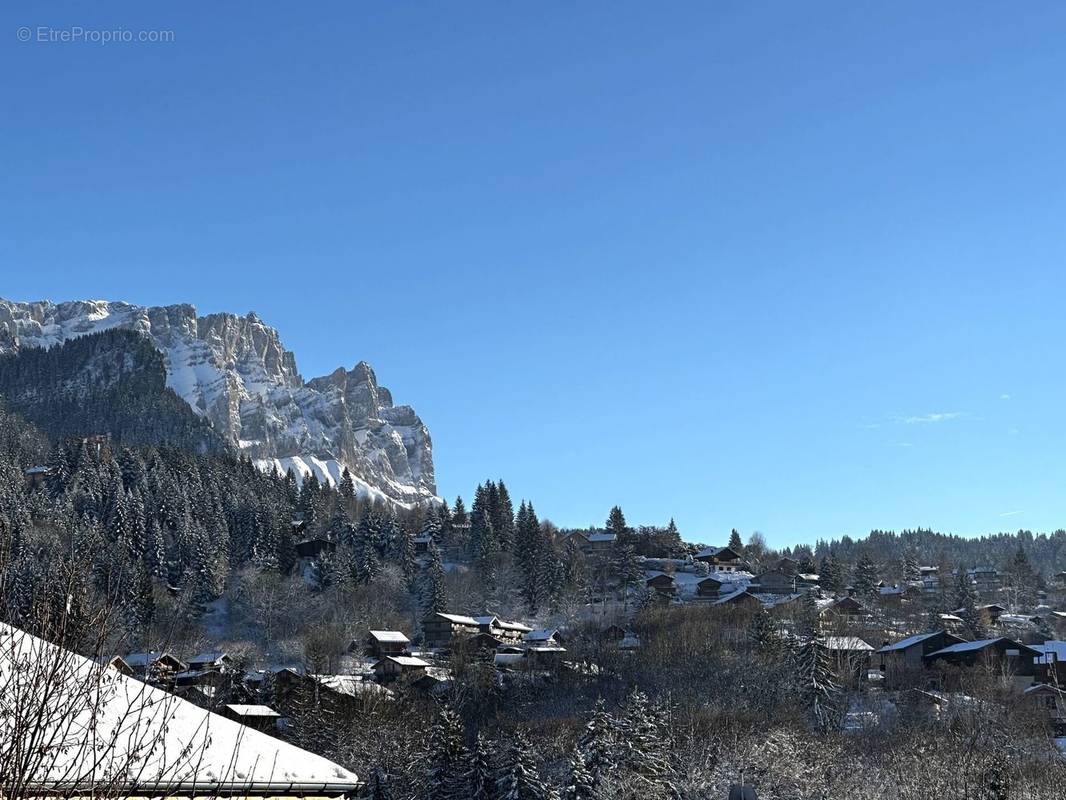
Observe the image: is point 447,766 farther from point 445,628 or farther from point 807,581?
point 807,581

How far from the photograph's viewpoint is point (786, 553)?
19638 cm

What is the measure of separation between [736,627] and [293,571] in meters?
50.9

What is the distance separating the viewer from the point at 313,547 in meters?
121

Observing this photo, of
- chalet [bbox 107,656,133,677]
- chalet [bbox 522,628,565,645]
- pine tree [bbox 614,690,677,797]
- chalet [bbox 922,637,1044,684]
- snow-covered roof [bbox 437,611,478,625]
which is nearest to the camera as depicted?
chalet [bbox 107,656,133,677]

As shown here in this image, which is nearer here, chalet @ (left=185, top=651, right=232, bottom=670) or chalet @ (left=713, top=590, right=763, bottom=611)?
chalet @ (left=185, top=651, right=232, bottom=670)

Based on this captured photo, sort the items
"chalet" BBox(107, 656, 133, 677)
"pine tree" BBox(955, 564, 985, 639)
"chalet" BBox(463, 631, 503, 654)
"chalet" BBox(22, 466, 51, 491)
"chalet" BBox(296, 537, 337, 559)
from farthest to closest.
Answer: "chalet" BBox(22, 466, 51, 491), "chalet" BBox(296, 537, 337, 559), "pine tree" BBox(955, 564, 985, 639), "chalet" BBox(463, 631, 503, 654), "chalet" BBox(107, 656, 133, 677)

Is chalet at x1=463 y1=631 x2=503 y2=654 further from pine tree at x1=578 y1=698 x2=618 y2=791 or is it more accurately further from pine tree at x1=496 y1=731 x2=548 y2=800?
pine tree at x1=496 y1=731 x2=548 y2=800

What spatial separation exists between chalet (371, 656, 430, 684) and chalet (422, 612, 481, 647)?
14119mm

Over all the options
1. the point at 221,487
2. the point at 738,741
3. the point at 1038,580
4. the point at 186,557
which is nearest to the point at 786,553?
the point at 1038,580

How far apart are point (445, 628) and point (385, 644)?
36.4 ft

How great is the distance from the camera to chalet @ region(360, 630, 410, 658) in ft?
288

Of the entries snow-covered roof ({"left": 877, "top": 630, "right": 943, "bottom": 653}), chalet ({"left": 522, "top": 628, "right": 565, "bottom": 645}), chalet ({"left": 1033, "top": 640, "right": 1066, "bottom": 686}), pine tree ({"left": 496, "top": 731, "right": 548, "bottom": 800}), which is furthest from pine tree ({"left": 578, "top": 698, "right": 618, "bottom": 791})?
chalet ({"left": 522, "top": 628, "right": 565, "bottom": 645})

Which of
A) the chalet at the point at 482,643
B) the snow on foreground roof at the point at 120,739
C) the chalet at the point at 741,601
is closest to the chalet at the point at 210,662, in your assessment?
the chalet at the point at 482,643

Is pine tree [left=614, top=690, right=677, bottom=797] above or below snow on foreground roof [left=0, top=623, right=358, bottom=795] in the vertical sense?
below
